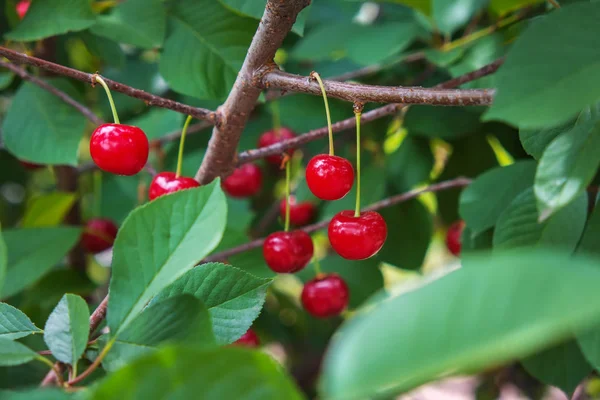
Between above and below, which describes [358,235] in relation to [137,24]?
below

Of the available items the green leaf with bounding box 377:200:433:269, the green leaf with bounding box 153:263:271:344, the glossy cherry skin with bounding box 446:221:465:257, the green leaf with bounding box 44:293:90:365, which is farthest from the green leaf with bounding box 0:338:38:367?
the glossy cherry skin with bounding box 446:221:465:257

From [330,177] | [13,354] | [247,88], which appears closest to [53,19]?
[247,88]

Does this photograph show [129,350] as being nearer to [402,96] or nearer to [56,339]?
[56,339]

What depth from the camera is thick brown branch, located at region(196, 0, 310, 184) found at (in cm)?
74

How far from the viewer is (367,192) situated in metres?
1.45

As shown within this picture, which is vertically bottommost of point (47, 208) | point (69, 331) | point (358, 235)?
point (47, 208)

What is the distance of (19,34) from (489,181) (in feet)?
3.33

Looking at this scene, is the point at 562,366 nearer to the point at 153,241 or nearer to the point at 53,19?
the point at 153,241

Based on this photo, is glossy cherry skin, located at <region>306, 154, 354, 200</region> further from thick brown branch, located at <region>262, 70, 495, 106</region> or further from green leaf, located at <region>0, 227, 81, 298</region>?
green leaf, located at <region>0, 227, 81, 298</region>

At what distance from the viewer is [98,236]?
1.60 m

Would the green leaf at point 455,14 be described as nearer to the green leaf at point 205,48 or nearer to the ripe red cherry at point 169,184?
the green leaf at point 205,48

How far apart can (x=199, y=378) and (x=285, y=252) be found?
65 centimetres

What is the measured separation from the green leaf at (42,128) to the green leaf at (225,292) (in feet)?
2.04

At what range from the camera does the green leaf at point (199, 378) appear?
385 millimetres
